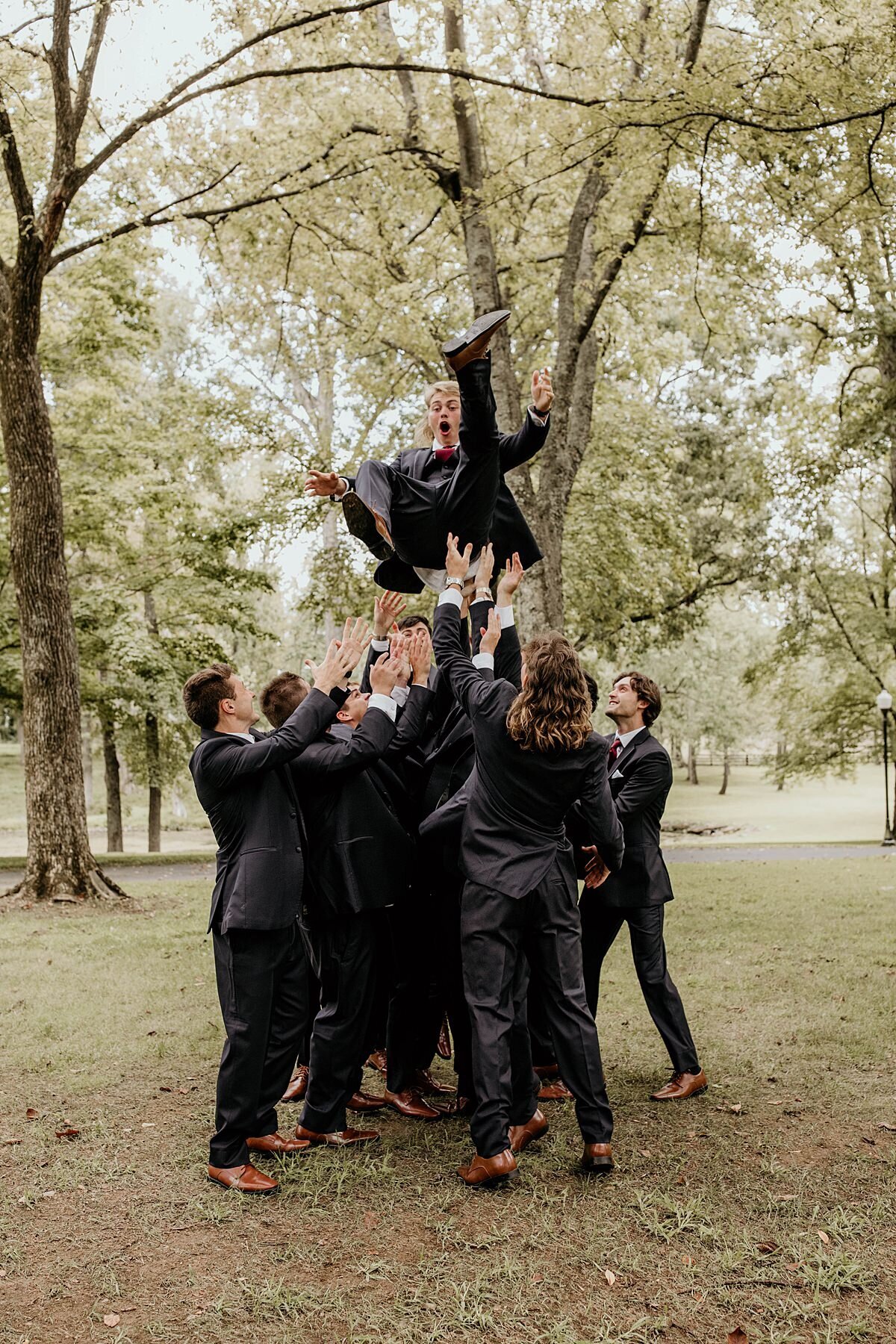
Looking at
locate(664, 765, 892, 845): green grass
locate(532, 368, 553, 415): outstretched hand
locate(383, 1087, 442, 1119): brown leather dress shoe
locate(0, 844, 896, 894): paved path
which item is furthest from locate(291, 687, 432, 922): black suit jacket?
locate(664, 765, 892, 845): green grass

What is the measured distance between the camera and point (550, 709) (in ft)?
15.8

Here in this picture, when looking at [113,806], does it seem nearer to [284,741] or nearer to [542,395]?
[284,741]

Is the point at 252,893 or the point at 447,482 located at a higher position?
the point at 447,482

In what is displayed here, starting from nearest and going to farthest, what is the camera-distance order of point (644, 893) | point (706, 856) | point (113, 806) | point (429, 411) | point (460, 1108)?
1. point (429, 411)
2. point (460, 1108)
3. point (644, 893)
4. point (706, 856)
5. point (113, 806)

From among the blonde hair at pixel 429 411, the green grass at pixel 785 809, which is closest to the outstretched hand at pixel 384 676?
the blonde hair at pixel 429 411

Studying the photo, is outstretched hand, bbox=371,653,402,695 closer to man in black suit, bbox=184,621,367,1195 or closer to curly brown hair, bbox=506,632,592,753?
man in black suit, bbox=184,621,367,1195

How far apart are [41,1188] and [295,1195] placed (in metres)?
1.19

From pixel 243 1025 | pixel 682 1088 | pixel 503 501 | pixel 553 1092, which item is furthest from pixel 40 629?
pixel 682 1088

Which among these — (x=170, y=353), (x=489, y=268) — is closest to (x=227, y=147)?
(x=489, y=268)

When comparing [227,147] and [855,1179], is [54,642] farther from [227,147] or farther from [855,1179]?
[855,1179]

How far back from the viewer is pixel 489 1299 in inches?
152

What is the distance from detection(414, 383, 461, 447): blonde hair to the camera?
5504 mm

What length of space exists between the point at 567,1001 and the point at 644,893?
121 centimetres

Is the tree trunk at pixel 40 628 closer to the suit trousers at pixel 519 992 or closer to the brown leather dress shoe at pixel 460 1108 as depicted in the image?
the brown leather dress shoe at pixel 460 1108
